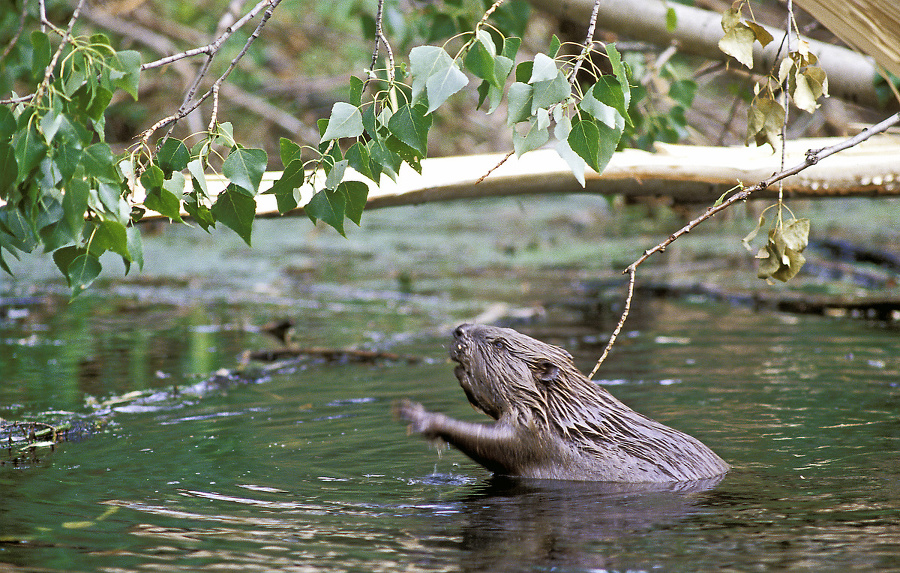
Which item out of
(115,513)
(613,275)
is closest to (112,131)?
(613,275)

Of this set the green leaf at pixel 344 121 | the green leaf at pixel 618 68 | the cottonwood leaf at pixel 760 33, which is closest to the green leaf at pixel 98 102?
the green leaf at pixel 344 121

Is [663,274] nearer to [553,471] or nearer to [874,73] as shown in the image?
[874,73]

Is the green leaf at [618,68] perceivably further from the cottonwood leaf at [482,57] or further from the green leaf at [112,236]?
the green leaf at [112,236]

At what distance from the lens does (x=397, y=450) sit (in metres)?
3.88

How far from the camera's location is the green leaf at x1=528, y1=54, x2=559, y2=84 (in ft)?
7.55

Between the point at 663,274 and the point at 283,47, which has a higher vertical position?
the point at 283,47

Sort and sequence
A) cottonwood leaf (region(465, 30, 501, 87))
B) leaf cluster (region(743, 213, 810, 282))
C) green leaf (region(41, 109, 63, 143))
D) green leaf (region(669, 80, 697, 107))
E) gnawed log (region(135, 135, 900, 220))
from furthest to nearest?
green leaf (region(669, 80, 697, 107)) → gnawed log (region(135, 135, 900, 220)) → leaf cluster (region(743, 213, 810, 282)) → cottonwood leaf (region(465, 30, 501, 87)) → green leaf (region(41, 109, 63, 143))

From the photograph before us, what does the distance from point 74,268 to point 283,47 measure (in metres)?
11.3

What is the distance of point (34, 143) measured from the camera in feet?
7.33

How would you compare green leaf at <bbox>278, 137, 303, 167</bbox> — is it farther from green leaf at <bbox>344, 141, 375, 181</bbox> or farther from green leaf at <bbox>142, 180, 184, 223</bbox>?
green leaf at <bbox>142, 180, 184, 223</bbox>

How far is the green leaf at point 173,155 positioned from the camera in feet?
8.79

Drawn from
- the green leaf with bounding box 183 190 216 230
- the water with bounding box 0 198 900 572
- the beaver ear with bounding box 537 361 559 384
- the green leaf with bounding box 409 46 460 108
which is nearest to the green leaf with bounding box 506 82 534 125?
the green leaf with bounding box 409 46 460 108

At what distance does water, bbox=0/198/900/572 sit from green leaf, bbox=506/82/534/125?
3.44 ft

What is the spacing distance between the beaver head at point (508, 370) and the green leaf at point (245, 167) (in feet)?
4.15
